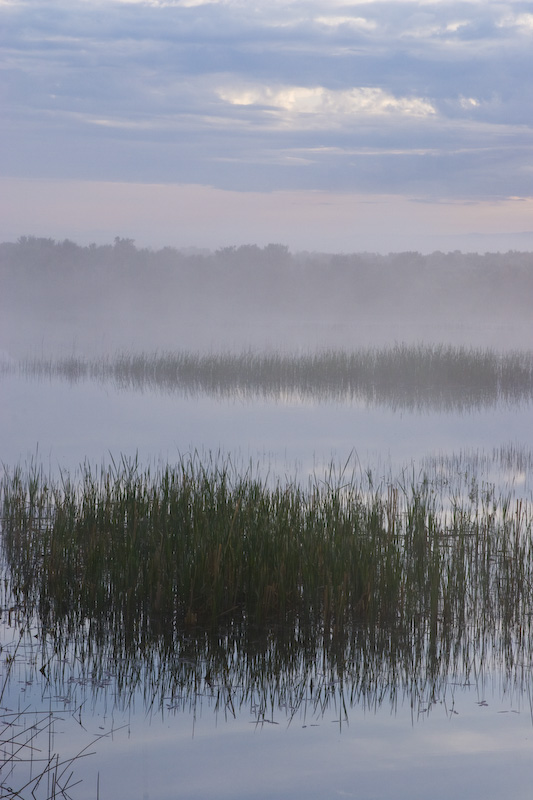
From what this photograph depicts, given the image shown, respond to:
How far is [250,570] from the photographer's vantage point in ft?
16.4

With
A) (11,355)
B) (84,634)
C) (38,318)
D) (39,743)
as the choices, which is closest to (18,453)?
(84,634)

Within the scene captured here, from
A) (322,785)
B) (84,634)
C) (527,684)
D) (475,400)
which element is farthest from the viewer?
(475,400)

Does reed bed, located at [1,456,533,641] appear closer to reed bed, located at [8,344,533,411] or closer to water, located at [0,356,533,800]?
water, located at [0,356,533,800]

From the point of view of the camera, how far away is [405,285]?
8050cm

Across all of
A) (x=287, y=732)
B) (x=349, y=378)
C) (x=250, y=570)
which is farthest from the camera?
(x=349, y=378)

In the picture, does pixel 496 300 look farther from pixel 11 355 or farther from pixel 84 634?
pixel 84 634

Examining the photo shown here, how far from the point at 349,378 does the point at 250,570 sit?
15.2 meters

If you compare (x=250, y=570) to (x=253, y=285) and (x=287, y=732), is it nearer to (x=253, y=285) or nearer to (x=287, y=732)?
(x=287, y=732)

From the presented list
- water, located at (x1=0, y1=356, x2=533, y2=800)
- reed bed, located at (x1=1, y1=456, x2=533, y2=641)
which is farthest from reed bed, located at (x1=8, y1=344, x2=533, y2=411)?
water, located at (x1=0, y1=356, x2=533, y2=800)

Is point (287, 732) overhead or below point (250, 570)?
below

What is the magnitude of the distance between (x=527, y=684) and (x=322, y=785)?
1.31m

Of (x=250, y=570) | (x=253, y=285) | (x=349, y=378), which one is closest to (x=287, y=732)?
(x=250, y=570)

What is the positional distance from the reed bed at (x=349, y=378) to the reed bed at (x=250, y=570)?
1114 centimetres

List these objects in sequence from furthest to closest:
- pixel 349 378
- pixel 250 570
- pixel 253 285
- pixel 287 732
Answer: pixel 253 285
pixel 349 378
pixel 250 570
pixel 287 732
